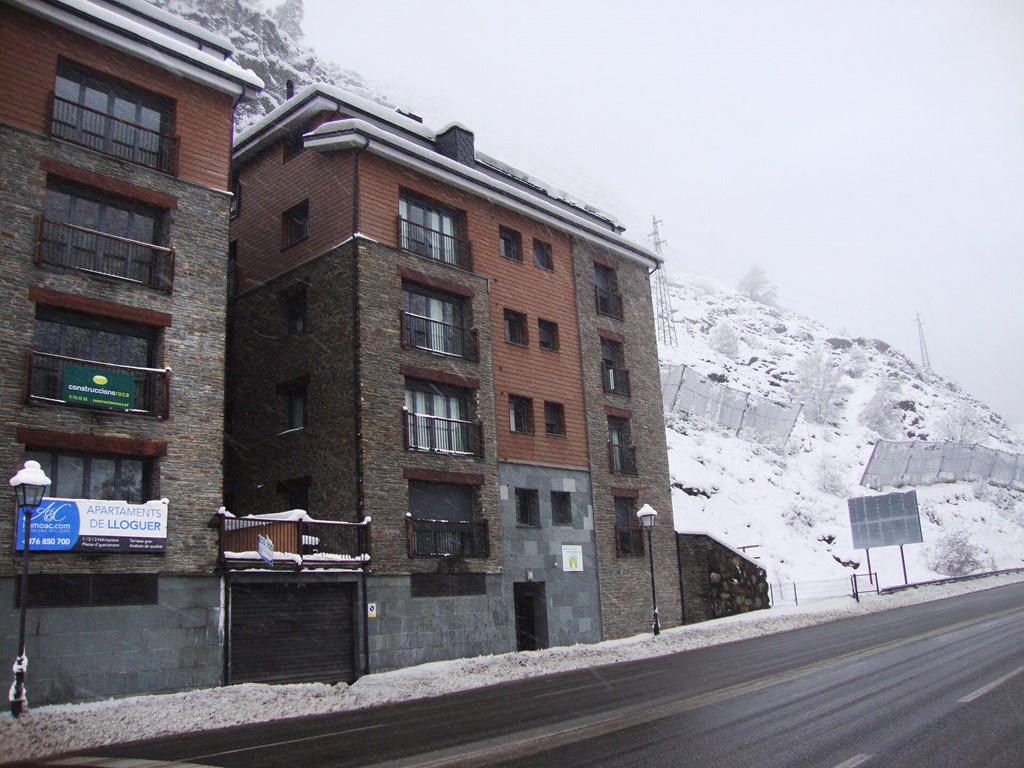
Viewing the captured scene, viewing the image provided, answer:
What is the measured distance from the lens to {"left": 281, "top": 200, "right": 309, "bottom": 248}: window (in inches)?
1128

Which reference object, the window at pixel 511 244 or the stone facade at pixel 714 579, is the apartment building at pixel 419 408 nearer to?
the window at pixel 511 244

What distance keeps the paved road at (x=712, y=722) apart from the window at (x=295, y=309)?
47.5 ft

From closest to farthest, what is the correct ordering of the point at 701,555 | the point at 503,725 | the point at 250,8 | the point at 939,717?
the point at 939,717 → the point at 503,725 → the point at 701,555 → the point at 250,8

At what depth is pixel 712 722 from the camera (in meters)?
10.4

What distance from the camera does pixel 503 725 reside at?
1148 cm

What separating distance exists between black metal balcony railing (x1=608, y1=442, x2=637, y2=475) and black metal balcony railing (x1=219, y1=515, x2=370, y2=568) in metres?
11.9

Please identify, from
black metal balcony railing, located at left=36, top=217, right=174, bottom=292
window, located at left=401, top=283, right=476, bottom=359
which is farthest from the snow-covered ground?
window, located at left=401, top=283, right=476, bottom=359

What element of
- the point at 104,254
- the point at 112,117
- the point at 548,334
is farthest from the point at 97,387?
the point at 548,334

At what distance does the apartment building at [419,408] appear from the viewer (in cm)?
2383

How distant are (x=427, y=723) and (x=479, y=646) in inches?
526

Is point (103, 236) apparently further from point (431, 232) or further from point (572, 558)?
point (572, 558)

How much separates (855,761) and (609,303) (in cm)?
2787

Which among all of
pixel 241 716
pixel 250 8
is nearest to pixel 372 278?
pixel 241 716

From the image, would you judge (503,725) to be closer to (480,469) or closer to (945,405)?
(480,469)
